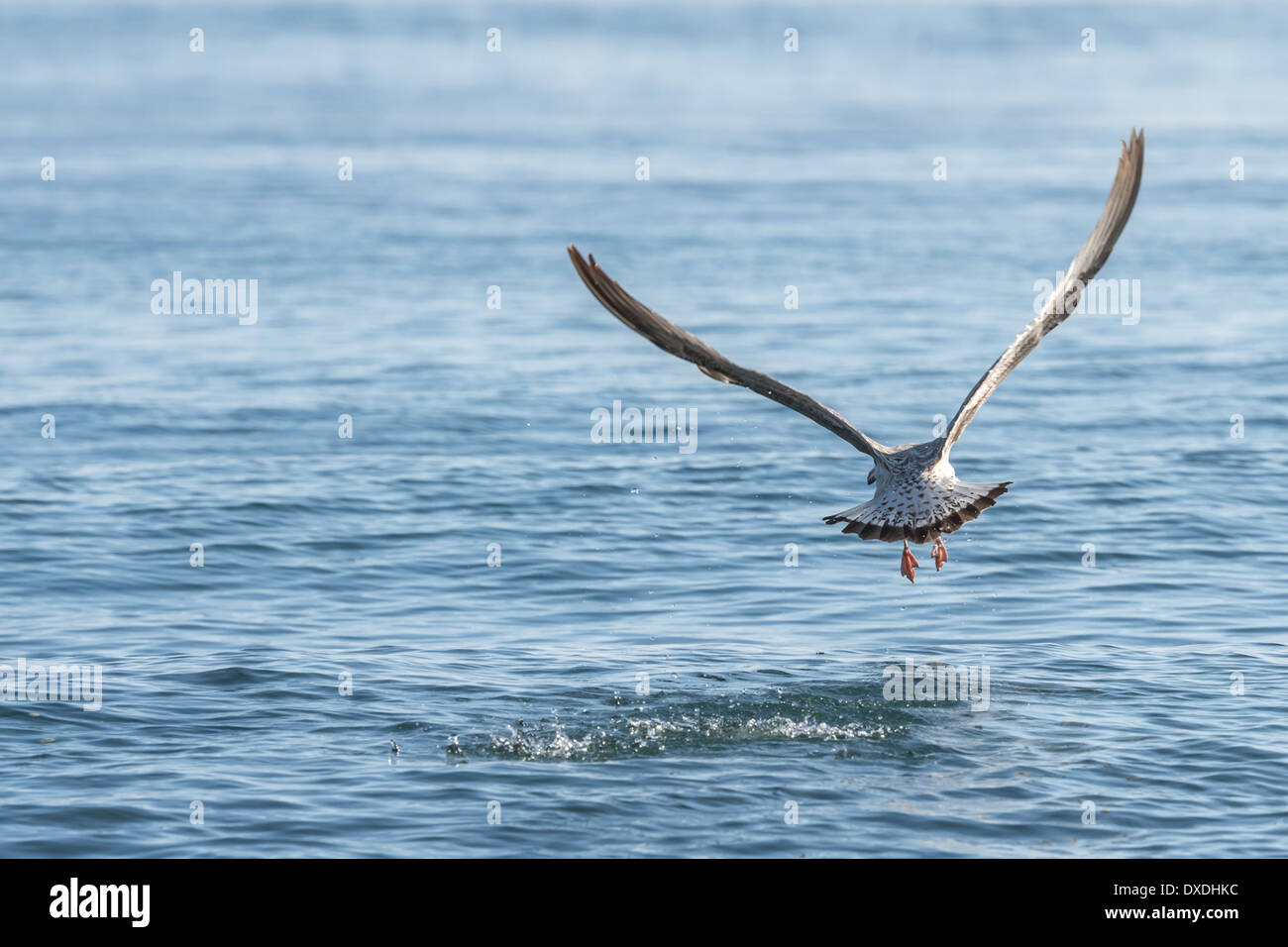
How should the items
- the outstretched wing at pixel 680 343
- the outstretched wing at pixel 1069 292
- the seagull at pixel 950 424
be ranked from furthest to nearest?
the outstretched wing at pixel 1069 292
the seagull at pixel 950 424
the outstretched wing at pixel 680 343

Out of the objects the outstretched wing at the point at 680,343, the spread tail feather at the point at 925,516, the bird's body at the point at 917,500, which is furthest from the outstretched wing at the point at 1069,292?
the outstretched wing at the point at 680,343

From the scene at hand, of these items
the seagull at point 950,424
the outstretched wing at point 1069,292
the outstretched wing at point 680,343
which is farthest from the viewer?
the outstretched wing at point 1069,292

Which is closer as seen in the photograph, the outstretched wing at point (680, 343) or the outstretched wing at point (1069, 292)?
the outstretched wing at point (680, 343)

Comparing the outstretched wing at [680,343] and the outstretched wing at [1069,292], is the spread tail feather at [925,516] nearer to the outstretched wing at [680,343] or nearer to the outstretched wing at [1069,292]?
the outstretched wing at [1069,292]

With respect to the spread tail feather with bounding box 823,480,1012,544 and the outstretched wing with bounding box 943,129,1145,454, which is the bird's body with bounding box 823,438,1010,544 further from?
the outstretched wing with bounding box 943,129,1145,454

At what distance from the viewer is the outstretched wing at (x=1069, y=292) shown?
41.3 feet

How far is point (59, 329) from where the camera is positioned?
31.4 m

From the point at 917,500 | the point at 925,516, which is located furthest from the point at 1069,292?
the point at 925,516

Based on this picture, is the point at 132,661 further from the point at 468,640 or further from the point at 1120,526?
the point at 1120,526

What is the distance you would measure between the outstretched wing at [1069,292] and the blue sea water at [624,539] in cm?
252

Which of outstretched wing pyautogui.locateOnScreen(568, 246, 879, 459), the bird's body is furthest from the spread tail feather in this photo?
outstretched wing pyautogui.locateOnScreen(568, 246, 879, 459)

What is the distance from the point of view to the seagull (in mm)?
11867

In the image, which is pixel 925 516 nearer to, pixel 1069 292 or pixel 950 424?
pixel 950 424

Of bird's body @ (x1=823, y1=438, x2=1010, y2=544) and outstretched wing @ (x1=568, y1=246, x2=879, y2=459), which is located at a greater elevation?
outstretched wing @ (x1=568, y1=246, x2=879, y2=459)
